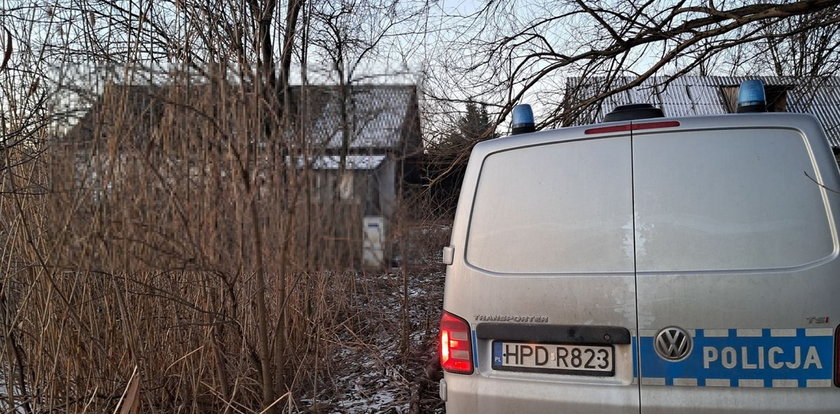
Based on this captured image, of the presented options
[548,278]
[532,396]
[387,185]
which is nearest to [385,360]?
[387,185]

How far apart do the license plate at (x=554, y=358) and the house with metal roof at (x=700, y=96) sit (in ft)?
11.8

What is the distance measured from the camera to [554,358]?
229 cm

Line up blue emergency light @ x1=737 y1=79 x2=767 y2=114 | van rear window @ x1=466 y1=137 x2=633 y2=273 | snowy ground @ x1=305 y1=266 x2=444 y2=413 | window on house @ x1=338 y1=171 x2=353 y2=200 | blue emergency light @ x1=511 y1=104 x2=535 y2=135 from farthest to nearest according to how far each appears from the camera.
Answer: snowy ground @ x1=305 y1=266 x2=444 y2=413 < window on house @ x1=338 y1=171 x2=353 y2=200 < blue emergency light @ x1=511 y1=104 x2=535 y2=135 < blue emergency light @ x1=737 y1=79 x2=767 y2=114 < van rear window @ x1=466 y1=137 x2=633 y2=273

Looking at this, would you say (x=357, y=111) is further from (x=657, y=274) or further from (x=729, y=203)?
(x=729, y=203)

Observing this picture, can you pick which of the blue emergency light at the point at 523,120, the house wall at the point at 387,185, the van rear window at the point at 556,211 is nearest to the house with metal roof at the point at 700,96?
the house wall at the point at 387,185

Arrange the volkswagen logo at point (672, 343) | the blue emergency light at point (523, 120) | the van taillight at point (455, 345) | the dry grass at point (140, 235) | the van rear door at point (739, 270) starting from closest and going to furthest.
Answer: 1. the van rear door at point (739, 270)
2. the volkswagen logo at point (672, 343)
3. the van taillight at point (455, 345)
4. the blue emergency light at point (523, 120)
5. the dry grass at point (140, 235)

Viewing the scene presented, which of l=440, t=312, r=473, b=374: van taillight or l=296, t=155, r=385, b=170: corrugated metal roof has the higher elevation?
l=296, t=155, r=385, b=170: corrugated metal roof

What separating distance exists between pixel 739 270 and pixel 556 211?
2.07ft

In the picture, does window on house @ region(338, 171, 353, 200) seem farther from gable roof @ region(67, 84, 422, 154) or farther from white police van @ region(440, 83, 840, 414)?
white police van @ region(440, 83, 840, 414)

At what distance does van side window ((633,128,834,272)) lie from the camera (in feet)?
6.56

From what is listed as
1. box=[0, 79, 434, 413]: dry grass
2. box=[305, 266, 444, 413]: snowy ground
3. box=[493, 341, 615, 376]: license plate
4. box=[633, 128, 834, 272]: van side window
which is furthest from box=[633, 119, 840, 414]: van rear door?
box=[305, 266, 444, 413]: snowy ground

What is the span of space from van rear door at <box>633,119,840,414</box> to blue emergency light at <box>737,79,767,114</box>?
20.3 inches

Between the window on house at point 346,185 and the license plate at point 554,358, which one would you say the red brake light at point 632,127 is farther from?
the window on house at point 346,185

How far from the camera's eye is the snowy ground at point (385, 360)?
4.64 m
